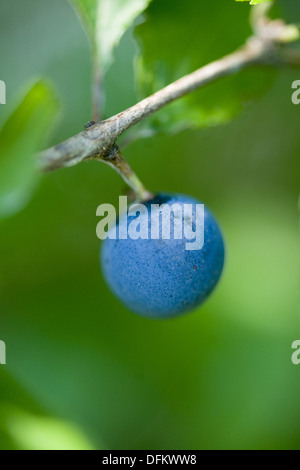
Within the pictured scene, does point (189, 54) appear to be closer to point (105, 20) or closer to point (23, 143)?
point (105, 20)

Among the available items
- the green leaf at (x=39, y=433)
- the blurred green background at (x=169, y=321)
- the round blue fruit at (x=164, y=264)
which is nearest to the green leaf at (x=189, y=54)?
the blurred green background at (x=169, y=321)

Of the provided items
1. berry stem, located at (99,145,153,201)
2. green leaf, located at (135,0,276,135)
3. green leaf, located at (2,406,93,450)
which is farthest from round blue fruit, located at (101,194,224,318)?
green leaf, located at (2,406,93,450)

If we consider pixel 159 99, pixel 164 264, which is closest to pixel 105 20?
pixel 159 99

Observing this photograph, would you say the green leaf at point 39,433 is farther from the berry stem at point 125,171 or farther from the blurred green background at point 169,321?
the berry stem at point 125,171

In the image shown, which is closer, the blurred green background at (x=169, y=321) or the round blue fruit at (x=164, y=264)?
the round blue fruit at (x=164, y=264)

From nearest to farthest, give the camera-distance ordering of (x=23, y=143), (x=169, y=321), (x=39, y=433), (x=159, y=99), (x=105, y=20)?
(x=23, y=143) < (x=159, y=99) < (x=105, y=20) < (x=39, y=433) < (x=169, y=321)

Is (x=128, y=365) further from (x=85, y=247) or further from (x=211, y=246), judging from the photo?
(x=211, y=246)
